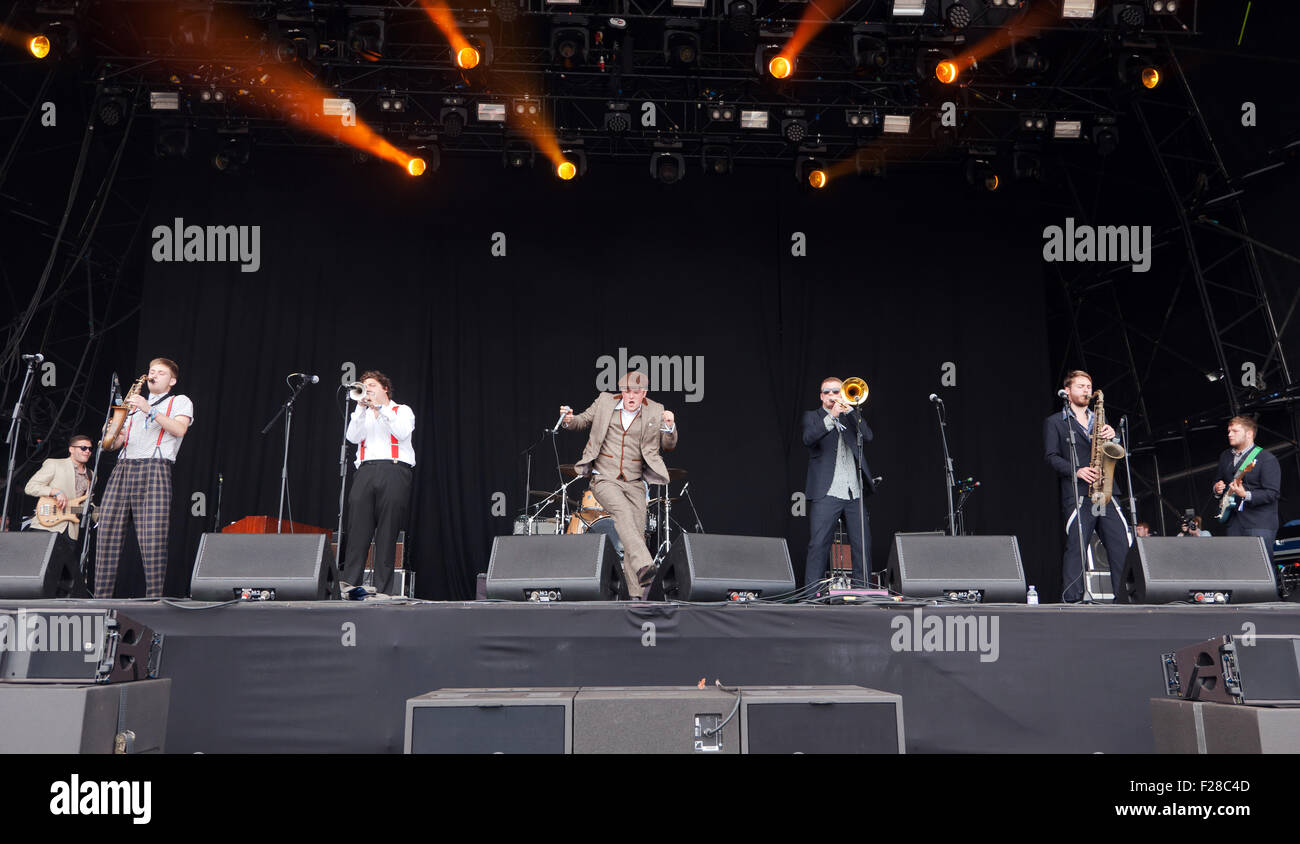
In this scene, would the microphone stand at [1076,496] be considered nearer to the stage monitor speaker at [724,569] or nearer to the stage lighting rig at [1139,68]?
the stage monitor speaker at [724,569]

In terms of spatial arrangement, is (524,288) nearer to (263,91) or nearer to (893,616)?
(263,91)

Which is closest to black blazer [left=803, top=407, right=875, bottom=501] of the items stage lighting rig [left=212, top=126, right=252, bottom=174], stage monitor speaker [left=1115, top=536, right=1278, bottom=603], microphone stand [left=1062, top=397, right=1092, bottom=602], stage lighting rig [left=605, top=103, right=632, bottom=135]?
microphone stand [left=1062, top=397, right=1092, bottom=602]

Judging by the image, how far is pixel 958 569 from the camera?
5.63 metres

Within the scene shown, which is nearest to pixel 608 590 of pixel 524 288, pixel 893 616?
pixel 893 616

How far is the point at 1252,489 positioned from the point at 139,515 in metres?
7.70

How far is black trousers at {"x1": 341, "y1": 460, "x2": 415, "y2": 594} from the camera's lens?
22.6ft

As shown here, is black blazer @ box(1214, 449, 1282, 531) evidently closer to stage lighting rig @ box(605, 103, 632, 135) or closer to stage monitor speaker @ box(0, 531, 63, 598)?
stage lighting rig @ box(605, 103, 632, 135)

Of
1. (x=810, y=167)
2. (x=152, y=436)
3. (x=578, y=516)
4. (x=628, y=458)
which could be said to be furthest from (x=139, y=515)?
(x=810, y=167)

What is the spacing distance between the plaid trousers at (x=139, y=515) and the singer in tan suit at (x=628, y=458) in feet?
8.61

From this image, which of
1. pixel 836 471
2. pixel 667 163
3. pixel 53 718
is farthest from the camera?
pixel 667 163

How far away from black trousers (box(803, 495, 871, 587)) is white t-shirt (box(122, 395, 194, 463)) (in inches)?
165

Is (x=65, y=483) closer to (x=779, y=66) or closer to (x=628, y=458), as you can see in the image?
(x=628, y=458)

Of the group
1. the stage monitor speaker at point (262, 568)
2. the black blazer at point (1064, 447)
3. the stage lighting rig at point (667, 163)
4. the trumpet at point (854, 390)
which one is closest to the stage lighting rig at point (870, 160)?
the stage lighting rig at point (667, 163)
